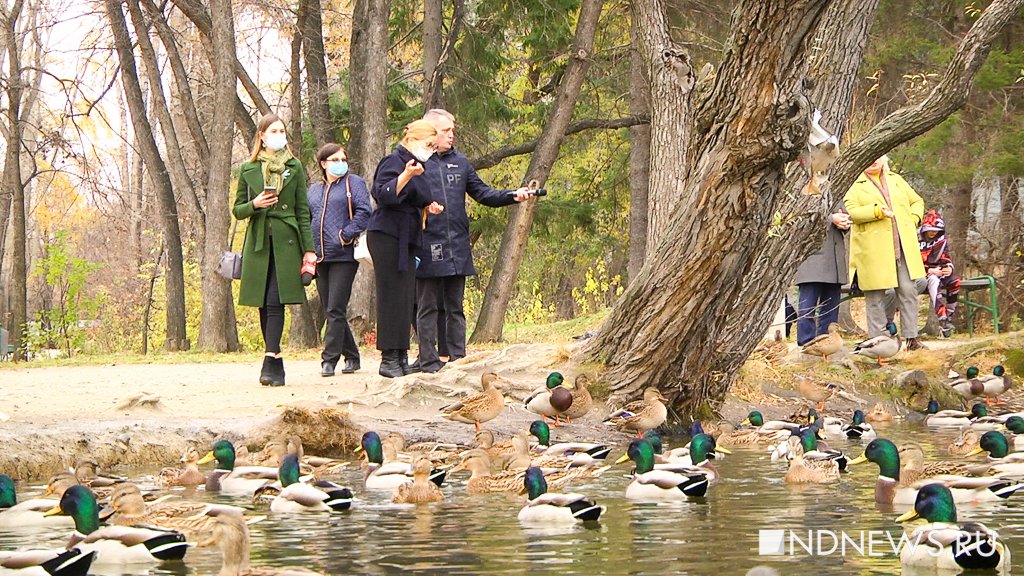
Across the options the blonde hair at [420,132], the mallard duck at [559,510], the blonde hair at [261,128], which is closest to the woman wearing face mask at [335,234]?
the blonde hair at [261,128]

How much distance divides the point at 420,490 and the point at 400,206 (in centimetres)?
441

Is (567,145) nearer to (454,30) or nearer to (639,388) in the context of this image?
(454,30)

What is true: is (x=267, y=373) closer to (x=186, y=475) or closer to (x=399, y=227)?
(x=399, y=227)

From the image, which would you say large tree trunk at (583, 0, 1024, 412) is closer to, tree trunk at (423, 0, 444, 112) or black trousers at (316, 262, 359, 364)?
black trousers at (316, 262, 359, 364)

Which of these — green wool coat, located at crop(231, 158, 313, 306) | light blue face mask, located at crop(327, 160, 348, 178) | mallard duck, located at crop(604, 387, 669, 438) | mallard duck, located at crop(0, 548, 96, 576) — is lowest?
mallard duck, located at crop(0, 548, 96, 576)

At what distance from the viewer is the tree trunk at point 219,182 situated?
65.7ft

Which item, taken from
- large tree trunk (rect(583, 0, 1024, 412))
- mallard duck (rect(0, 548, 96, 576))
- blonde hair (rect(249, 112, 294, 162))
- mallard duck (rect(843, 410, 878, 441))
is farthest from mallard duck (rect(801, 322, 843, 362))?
mallard duck (rect(0, 548, 96, 576))

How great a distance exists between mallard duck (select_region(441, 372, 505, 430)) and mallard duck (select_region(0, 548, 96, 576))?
16.2 feet

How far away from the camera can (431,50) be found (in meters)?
20.2

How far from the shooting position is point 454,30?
21.2m

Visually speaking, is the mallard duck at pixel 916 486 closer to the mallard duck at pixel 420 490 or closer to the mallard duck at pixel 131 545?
the mallard duck at pixel 420 490

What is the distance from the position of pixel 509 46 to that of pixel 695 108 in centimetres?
1513

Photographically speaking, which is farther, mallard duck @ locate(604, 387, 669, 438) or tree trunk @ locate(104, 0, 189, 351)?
tree trunk @ locate(104, 0, 189, 351)

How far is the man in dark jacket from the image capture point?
12.5m
